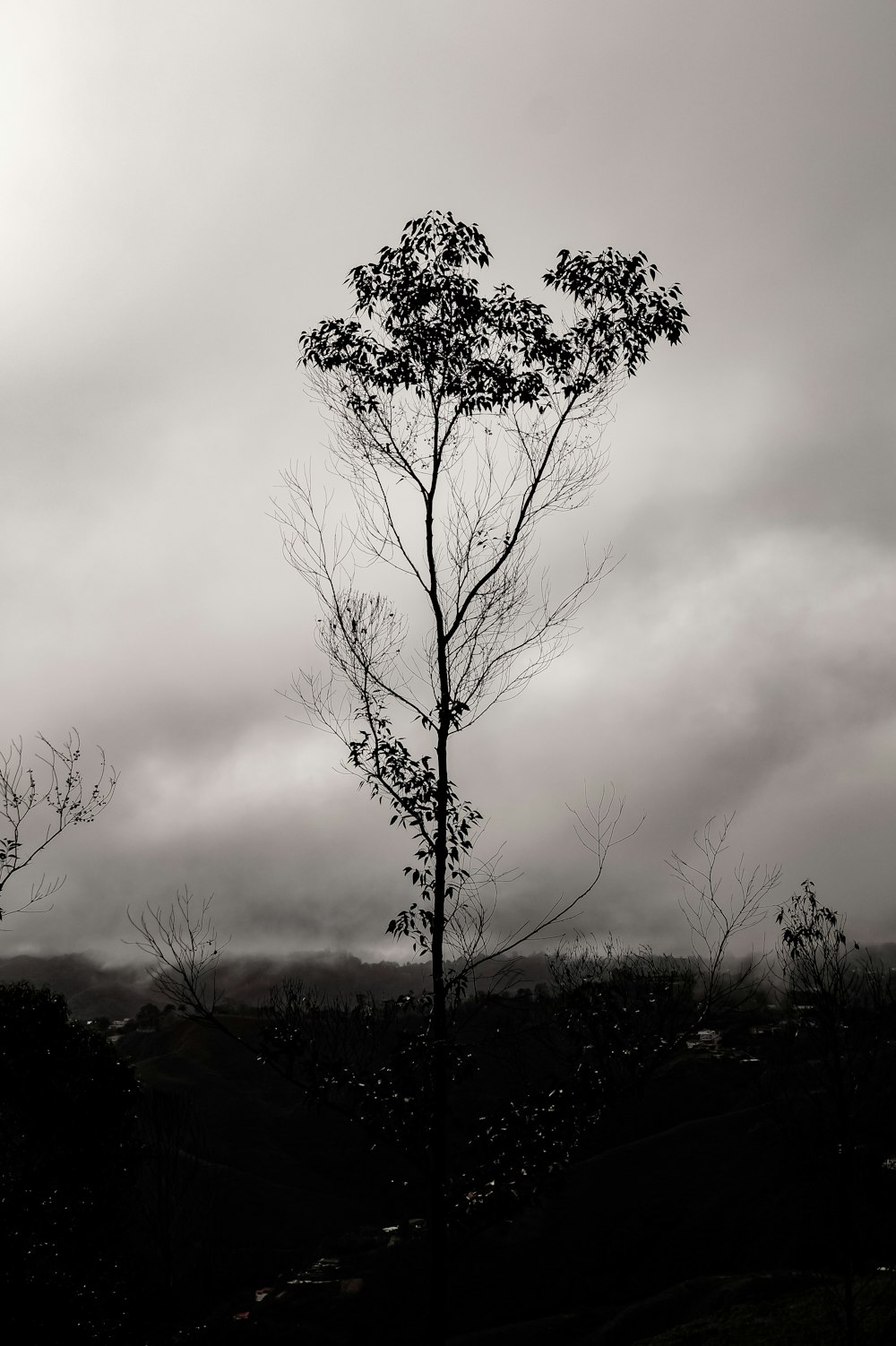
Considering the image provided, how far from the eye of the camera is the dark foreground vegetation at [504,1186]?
11.1 metres

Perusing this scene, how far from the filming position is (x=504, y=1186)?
10672 mm

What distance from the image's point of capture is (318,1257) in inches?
1345

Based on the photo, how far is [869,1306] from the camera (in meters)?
18.8

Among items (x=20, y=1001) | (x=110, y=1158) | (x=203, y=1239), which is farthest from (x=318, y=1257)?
(x=20, y=1001)

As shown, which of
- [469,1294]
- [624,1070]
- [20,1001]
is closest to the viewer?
[624,1070]

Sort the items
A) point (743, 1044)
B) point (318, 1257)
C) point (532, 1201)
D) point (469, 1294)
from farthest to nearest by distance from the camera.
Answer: point (743, 1044), point (318, 1257), point (469, 1294), point (532, 1201)

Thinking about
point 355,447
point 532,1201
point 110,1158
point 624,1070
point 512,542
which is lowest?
point 110,1158

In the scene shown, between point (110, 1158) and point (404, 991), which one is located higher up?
point (404, 991)

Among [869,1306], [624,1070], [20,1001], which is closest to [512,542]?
[624,1070]

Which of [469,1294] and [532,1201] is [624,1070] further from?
[469,1294]

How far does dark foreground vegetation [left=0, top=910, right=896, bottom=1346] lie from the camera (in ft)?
36.4

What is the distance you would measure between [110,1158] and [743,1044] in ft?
137

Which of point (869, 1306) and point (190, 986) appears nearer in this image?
point (190, 986)

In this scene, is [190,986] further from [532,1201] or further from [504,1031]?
[532,1201]
